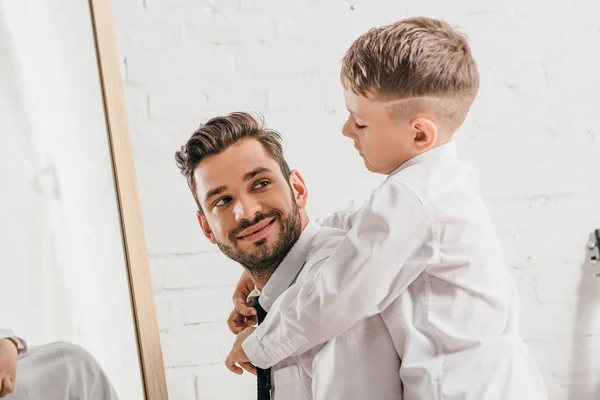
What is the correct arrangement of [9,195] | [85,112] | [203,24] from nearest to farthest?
[9,195], [85,112], [203,24]

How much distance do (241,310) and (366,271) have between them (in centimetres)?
38

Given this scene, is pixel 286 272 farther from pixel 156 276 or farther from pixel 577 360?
pixel 577 360

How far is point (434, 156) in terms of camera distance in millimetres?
1120

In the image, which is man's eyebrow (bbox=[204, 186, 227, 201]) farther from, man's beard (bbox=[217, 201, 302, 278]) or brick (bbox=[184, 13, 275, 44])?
brick (bbox=[184, 13, 275, 44])

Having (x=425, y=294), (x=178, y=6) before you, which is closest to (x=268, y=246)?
(x=425, y=294)

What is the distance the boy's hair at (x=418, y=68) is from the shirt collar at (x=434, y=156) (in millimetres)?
37

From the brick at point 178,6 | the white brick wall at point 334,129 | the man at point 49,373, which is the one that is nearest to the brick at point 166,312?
the white brick wall at point 334,129

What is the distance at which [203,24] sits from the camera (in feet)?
5.01

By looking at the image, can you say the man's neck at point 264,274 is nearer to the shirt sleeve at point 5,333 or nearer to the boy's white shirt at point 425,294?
the boy's white shirt at point 425,294

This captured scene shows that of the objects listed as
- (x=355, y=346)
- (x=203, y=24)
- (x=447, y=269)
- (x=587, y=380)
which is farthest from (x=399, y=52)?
(x=587, y=380)

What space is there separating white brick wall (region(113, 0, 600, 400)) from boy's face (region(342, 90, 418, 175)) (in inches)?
14.1

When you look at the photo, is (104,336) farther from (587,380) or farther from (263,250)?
(587,380)

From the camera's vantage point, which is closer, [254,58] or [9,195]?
[9,195]

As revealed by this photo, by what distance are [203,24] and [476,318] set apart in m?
0.82
